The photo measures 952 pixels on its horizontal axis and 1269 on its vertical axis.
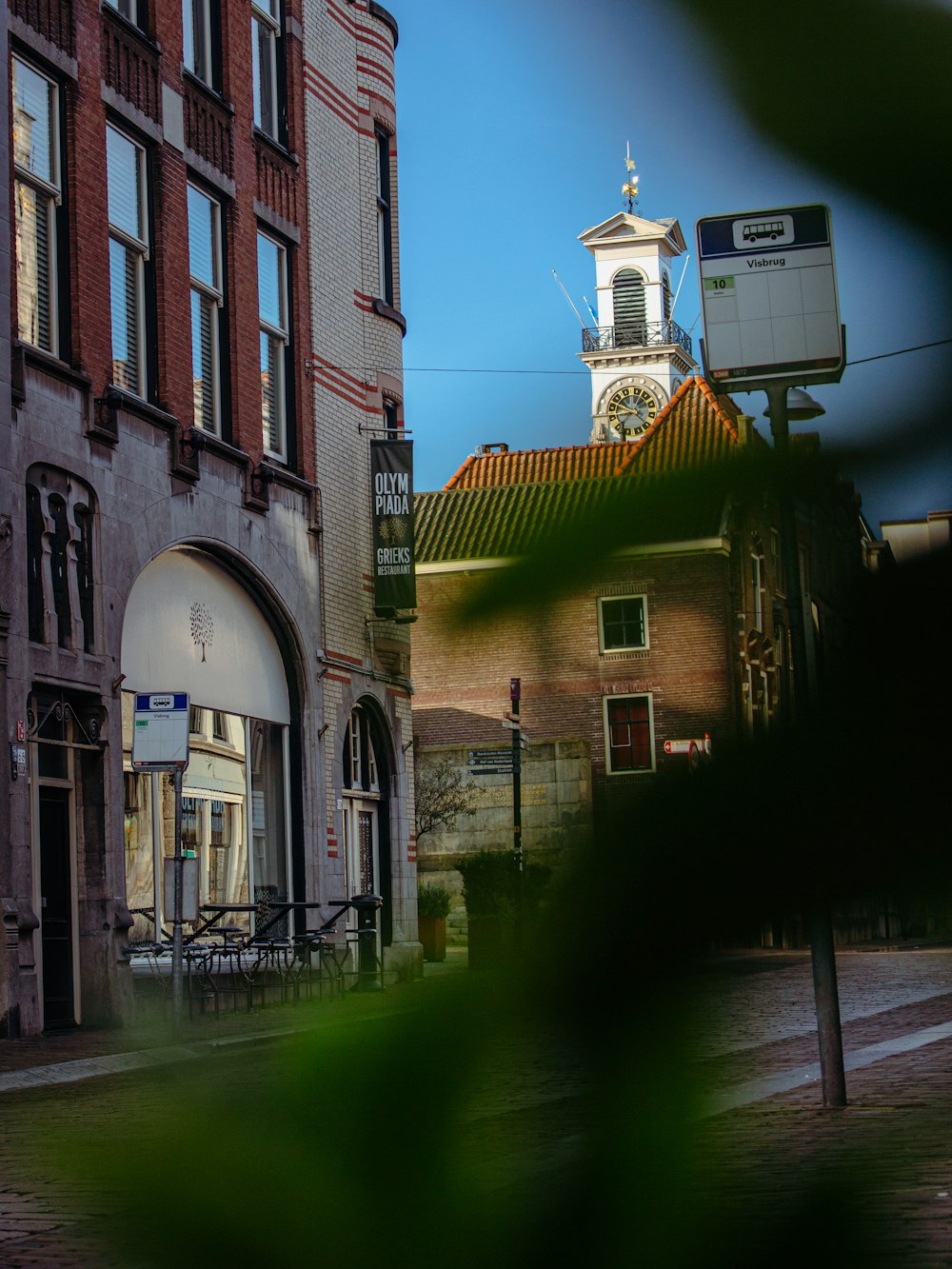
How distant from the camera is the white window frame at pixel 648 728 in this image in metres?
0.64

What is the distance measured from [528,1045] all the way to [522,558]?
20 centimetres

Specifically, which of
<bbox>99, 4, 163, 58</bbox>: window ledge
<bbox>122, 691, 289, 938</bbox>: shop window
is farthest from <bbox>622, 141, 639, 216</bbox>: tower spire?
<bbox>122, 691, 289, 938</bbox>: shop window

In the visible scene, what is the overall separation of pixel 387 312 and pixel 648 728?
0.42 metres

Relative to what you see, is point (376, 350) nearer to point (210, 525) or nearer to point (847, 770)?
point (847, 770)

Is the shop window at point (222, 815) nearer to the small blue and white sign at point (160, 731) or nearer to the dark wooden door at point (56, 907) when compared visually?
the dark wooden door at point (56, 907)

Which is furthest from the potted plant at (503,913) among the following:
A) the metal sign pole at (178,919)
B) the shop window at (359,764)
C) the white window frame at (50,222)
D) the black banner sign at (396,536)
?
the shop window at (359,764)

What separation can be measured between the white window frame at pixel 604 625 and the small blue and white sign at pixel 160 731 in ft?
35.6

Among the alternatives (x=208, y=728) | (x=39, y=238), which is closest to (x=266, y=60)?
(x=39, y=238)

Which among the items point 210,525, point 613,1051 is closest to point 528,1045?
point 613,1051

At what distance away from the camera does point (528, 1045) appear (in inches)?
26.1

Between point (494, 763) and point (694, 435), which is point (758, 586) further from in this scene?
point (494, 763)

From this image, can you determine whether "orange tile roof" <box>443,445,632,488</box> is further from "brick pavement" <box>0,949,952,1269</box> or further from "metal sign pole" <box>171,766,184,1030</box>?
"metal sign pole" <box>171,766,184,1030</box>

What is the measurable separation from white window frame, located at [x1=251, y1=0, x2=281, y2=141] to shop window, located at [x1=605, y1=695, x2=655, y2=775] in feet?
1.90

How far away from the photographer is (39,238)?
12203 mm
